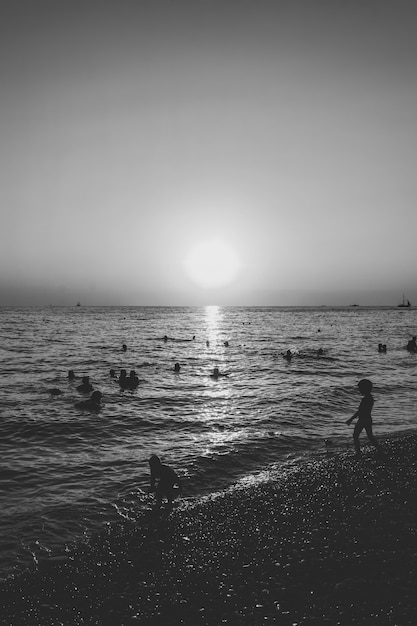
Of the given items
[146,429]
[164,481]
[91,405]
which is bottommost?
[146,429]

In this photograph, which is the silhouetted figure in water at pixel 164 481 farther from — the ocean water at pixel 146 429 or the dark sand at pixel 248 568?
the dark sand at pixel 248 568

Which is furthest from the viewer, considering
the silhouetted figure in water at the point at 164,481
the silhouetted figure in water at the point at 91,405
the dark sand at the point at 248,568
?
A: the silhouetted figure in water at the point at 91,405

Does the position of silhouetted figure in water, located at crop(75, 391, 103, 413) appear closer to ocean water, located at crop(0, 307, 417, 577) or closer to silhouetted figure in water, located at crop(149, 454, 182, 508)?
ocean water, located at crop(0, 307, 417, 577)

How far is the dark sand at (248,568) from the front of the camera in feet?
22.3

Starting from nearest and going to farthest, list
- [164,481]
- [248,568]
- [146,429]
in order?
[248,568], [164,481], [146,429]

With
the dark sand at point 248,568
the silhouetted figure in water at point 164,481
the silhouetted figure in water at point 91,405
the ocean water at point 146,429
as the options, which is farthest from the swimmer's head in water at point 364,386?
the silhouetted figure in water at point 91,405

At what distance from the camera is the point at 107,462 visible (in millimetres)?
15797

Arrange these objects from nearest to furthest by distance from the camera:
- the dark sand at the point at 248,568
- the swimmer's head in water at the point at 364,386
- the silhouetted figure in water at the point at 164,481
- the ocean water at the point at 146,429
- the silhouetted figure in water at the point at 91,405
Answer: the dark sand at the point at 248,568 → the silhouetted figure in water at the point at 164,481 → the ocean water at the point at 146,429 → the swimmer's head in water at the point at 364,386 → the silhouetted figure in water at the point at 91,405

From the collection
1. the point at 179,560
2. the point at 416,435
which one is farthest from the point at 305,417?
the point at 179,560

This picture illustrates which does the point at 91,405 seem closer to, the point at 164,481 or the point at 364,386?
the point at 164,481

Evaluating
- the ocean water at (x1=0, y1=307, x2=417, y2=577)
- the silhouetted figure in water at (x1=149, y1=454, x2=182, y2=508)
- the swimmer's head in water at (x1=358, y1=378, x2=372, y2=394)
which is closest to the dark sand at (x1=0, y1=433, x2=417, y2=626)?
the silhouetted figure in water at (x1=149, y1=454, x2=182, y2=508)

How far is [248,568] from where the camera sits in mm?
7949

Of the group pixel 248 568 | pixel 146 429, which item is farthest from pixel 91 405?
pixel 248 568

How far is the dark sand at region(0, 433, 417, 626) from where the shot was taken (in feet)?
22.3
